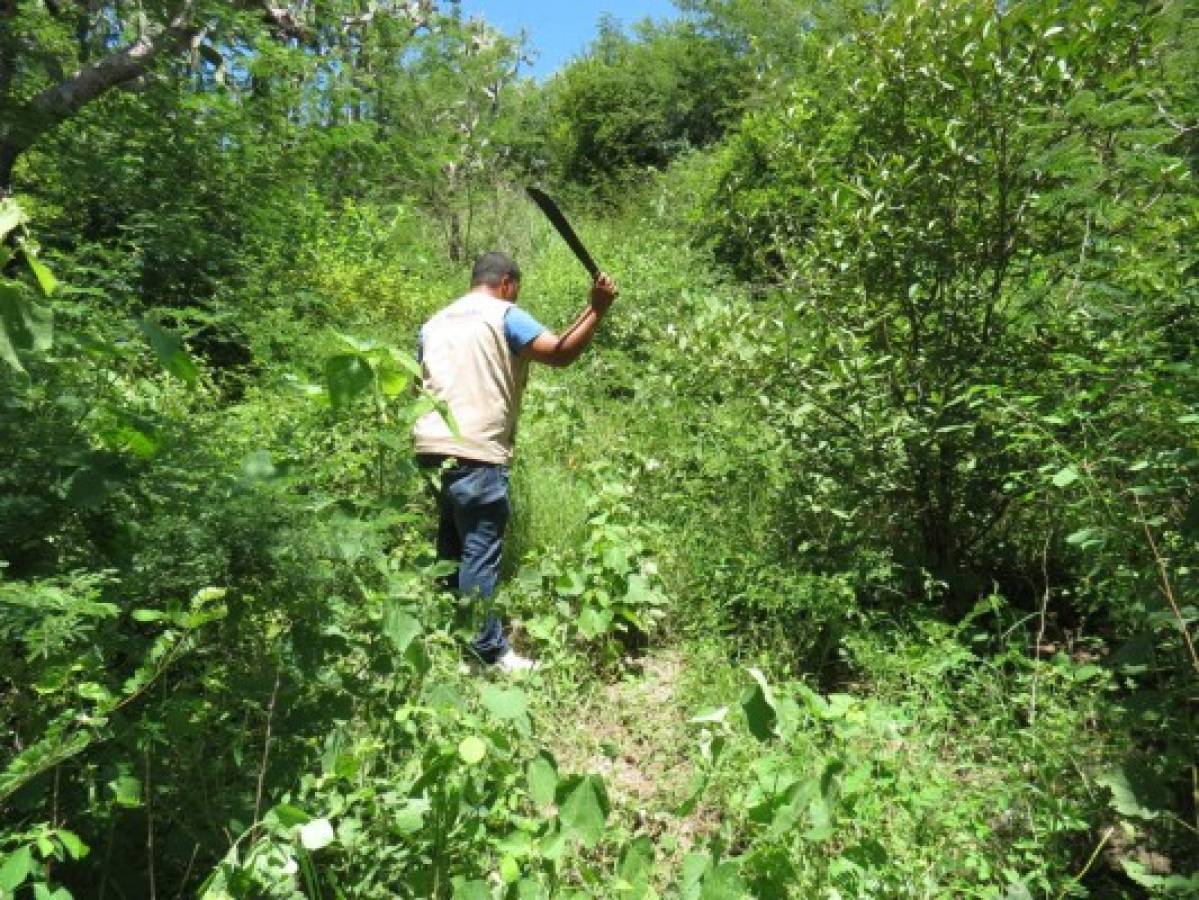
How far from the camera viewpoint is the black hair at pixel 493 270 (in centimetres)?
351

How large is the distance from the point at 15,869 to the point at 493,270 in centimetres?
264

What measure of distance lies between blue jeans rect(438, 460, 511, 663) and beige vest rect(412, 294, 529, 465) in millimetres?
74

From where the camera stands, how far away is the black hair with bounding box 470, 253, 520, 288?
3.51 m

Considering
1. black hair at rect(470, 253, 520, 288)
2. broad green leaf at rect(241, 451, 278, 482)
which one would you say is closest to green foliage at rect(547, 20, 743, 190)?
black hair at rect(470, 253, 520, 288)

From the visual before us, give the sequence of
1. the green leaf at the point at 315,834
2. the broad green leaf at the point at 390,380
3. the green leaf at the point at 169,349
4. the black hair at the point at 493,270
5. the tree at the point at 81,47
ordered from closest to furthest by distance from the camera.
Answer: the green leaf at the point at 169,349
the green leaf at the point at 315,834
the broad green leaf at the point at 390,380
the black hair at the point at 493,270
the tree at the point at 81,47

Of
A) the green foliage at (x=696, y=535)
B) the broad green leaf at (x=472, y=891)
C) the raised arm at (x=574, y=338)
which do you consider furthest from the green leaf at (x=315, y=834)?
the raised arm at (x=574, y=338)

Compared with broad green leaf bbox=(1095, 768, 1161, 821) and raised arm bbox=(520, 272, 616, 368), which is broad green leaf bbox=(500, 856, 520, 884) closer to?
broad green leaf bbox=(1095, 768, 1161, 821)

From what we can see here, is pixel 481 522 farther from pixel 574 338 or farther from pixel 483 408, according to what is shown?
pixel 574 338

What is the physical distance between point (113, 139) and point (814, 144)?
4.08 m

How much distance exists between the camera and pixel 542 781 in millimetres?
1707

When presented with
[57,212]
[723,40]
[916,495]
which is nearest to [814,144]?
[916,495]

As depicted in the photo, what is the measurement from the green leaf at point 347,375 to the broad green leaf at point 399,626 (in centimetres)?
51

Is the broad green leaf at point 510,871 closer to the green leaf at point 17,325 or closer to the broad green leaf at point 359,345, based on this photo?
the broad green leaf at point 359,345

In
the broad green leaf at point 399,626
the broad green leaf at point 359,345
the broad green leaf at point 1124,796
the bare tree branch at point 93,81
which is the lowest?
the broad green leaf at point 1124,796
